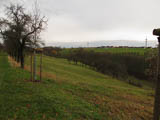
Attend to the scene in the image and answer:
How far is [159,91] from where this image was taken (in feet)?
11.5

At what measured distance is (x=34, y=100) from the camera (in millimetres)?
5715

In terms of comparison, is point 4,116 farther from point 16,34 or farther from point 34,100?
point 16,34

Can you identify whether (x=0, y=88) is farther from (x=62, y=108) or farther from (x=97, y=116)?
(x=97, y=116)

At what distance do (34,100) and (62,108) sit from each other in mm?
1443

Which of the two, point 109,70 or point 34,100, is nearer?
point 34,100

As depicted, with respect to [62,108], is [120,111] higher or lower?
lower

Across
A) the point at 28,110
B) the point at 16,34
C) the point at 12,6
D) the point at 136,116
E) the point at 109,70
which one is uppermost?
the point at 12,6

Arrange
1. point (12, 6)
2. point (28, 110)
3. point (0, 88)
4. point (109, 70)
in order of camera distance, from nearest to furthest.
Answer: point (28, 110) < point (0, 88) < point (12, 6) < point (109, 70)

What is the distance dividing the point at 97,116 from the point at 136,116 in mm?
2234

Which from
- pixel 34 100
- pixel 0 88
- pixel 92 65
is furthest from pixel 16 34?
pixel 92 65


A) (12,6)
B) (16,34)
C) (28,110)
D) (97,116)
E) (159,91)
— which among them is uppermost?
(12,6)

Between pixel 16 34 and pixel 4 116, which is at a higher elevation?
pixel 16 34

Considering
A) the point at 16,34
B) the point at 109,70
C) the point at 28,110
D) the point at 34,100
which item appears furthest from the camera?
the point at 109,70

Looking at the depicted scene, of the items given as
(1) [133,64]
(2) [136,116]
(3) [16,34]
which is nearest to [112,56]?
(1) [133,64]
